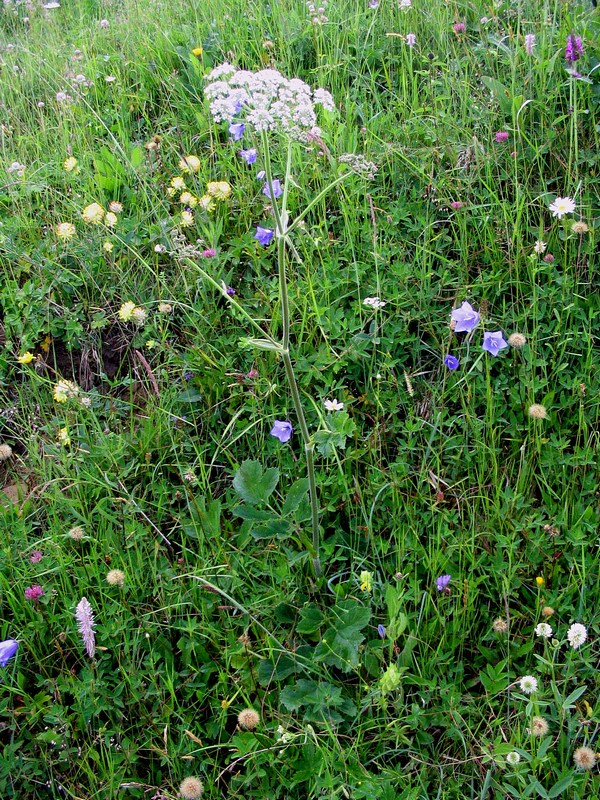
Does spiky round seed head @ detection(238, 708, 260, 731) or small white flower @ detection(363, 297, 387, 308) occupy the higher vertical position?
A: small white flower @ detection(363, 297, 387, 308)

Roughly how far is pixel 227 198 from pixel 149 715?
1843mm

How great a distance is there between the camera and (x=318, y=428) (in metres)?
2.12

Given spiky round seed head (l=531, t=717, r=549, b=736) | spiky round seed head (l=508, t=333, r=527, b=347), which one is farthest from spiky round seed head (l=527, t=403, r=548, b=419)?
spiky round seed head (l=531, t=717, r=549, b=736)

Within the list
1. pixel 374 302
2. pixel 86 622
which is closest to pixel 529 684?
pixel 86 622

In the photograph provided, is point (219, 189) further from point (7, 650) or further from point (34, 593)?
point (7, 650)

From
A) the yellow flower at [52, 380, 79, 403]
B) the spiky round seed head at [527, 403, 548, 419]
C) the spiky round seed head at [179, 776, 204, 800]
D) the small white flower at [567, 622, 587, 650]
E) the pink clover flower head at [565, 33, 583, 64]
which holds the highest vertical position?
the pink clover flower head at [565, 33, 583, 64]

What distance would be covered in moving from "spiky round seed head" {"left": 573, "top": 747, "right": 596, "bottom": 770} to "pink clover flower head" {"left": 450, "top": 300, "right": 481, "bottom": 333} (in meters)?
1.15

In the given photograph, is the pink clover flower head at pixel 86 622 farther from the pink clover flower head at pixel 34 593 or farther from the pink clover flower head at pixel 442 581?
the pink clover flower head at pixel 442 581

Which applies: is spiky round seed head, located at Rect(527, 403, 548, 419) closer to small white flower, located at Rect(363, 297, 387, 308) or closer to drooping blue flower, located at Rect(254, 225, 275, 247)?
small white flower, located at Rect(363, 297, 387, 308)

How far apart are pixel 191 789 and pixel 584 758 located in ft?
2.79

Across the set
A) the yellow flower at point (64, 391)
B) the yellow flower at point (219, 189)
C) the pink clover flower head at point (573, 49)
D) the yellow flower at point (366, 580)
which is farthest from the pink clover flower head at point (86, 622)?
the pink clover flower head at point (573, 49)

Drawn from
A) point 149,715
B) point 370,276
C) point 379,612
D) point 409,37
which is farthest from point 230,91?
point 409,37

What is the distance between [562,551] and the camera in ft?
5.96

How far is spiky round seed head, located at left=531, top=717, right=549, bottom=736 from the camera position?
148cm
